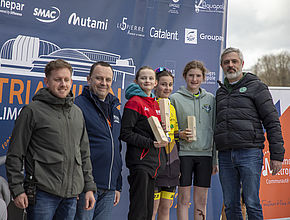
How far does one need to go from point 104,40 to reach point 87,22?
286mm

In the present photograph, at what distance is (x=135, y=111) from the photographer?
2854 millimetres

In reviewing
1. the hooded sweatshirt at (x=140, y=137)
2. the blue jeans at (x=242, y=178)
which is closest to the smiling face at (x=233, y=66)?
the blue jeans at (x=242, y=178)

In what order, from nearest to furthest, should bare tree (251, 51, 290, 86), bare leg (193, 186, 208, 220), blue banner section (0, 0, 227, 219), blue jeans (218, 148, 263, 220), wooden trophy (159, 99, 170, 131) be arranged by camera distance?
wooden trophy (159, 99, 170, 131) < blue jeans (218, 148, 263, 220) < bare leg (193, 186, 208, 220) < blue banner section (0, 0, 227, 219) < bare tree (251, 51, 290, 86)

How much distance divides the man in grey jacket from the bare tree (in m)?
26.4

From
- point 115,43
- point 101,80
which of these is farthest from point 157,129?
point 115,43

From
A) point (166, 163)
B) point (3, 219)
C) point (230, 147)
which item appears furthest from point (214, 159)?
point (3, 219)

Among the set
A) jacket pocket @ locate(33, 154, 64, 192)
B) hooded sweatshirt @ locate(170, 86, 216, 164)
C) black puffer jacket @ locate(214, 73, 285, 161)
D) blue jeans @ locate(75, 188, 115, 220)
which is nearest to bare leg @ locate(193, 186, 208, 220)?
hooded sweatshirt @ locate(170, 86, 216, 164)

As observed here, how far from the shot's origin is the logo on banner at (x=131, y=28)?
4.02m

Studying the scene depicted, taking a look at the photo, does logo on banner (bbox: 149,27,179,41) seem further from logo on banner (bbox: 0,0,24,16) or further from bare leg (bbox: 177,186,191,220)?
bare leg (bbox: 177,186,191,220)

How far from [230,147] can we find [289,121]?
2338 millimetres

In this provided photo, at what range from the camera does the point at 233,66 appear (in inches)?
130

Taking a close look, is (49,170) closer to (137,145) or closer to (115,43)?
(137,145)

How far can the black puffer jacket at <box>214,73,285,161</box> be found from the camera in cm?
311

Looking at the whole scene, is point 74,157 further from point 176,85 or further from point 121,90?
point 176,85
